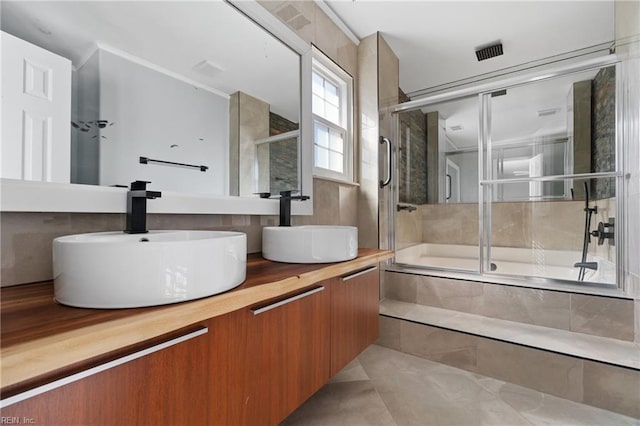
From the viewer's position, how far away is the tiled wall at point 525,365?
1446 millimetres

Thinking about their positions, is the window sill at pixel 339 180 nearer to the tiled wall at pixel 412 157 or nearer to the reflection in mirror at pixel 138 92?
the reflection in mirror at pixel 138 92

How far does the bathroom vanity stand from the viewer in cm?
49

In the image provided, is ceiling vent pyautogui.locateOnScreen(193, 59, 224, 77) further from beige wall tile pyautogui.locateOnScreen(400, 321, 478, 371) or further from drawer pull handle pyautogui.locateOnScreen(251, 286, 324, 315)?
beige wall tile pyautogui.locateOnScreen(400, 321, 478, 371)

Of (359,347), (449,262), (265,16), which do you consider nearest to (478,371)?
(359,347)

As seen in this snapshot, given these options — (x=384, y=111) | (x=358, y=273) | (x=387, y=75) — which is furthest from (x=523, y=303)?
(x=387, y=75)

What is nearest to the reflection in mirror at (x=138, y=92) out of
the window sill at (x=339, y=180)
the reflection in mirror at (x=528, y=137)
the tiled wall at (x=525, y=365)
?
the window sill at (x=339, y=180)

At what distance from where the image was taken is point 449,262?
2961 millimetres

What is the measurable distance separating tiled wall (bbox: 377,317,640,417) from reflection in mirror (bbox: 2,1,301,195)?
1.46 m

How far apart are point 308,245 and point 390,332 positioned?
1279 millimetres

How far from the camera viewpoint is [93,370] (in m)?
0.56

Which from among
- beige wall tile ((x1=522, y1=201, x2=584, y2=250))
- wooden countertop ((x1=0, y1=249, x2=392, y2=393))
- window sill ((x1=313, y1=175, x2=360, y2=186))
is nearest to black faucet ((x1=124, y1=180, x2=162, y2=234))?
wooden countertop ((x1=0, y1=249, x2=392, y2=393))

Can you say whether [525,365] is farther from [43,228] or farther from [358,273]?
[43,228]

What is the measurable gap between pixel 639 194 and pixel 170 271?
7.45 ft

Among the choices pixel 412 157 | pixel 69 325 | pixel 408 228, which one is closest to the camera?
pixel 69 325
